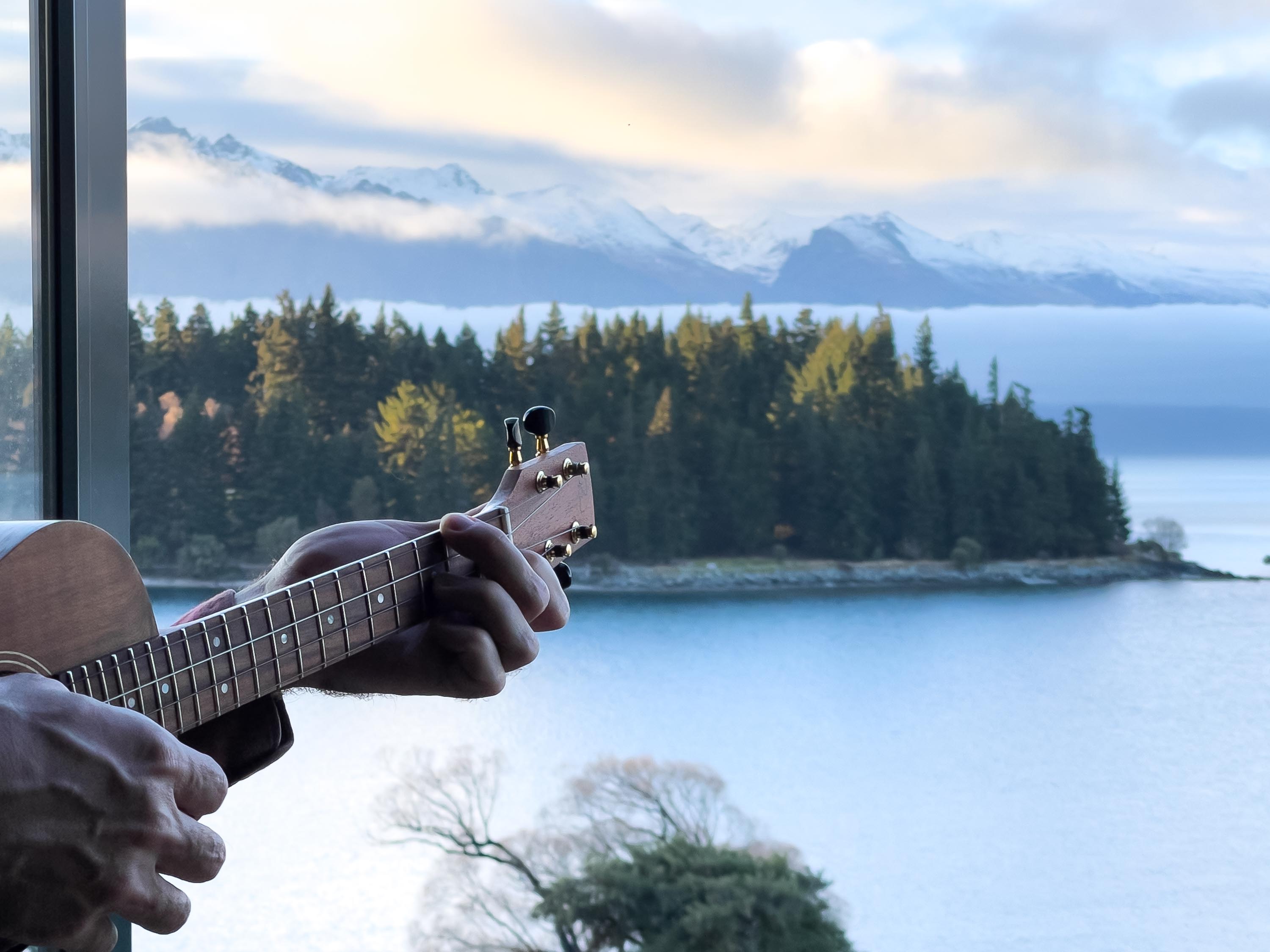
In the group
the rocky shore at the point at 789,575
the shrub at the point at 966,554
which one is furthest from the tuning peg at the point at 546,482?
the shrub at the point at 966,554

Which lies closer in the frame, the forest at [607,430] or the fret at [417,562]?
the fret at [417,562]

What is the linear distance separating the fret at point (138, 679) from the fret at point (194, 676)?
3 cm

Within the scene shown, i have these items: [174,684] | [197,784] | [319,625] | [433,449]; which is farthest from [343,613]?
[433,449]

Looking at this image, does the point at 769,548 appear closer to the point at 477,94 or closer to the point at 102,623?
the point at 477,94

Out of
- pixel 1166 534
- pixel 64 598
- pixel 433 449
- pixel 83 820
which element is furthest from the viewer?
pixel 433 449

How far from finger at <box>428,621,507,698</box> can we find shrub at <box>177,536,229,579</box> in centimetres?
160

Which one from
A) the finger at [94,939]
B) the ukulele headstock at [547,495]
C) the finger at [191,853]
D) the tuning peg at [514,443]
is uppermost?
the tuning peg at [514,443]

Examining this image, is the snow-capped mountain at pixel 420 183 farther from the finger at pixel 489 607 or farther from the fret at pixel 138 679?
the fret at pixel 138 679

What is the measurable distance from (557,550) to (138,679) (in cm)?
34

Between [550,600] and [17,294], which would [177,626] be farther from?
[17,294]

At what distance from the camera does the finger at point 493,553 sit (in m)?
0.79

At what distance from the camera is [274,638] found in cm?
74

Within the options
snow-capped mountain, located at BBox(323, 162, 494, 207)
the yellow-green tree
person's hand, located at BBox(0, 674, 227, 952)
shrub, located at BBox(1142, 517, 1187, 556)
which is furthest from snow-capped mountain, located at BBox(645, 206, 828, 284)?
person's hand, located at BBox(0, 674, 227, 952)

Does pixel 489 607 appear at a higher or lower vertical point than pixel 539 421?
lower
